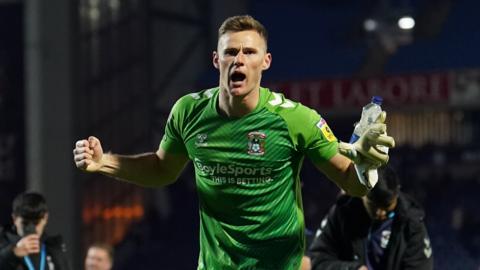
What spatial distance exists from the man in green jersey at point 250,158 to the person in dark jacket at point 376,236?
4.94 feet

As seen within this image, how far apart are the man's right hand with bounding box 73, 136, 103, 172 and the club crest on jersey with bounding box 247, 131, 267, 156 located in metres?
0.62

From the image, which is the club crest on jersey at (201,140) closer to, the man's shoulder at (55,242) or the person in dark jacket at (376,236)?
the person in dark jacket at (376,236)

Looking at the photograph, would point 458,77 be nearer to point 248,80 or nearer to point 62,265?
point 62,265

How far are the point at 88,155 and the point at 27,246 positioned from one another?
7.12 feet

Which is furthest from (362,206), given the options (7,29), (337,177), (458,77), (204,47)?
(204,47)

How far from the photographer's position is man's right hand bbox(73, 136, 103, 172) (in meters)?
4.39

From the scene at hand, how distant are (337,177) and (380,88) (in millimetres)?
15924

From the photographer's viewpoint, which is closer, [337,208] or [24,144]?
[337,208]

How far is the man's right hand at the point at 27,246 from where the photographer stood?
640cm

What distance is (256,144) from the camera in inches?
170

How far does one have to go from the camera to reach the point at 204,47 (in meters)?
23.5

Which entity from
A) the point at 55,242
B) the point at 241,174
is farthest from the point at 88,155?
the point at 55,242

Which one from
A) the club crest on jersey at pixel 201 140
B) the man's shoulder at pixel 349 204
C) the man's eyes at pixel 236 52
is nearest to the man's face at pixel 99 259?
the man's shoulder at pixel 349 204

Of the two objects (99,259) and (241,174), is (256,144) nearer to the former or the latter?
(241,174)
